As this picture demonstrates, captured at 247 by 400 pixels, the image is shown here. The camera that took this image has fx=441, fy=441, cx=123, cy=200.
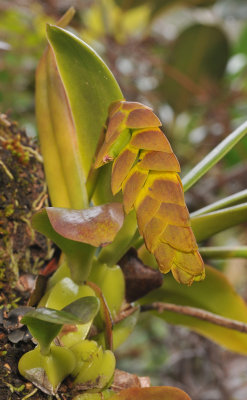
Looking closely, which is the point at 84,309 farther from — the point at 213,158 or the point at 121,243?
the point at 213,158

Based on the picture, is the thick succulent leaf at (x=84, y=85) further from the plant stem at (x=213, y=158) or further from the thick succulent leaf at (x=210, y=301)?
the thick succulent leaf at (x=210, y=301)

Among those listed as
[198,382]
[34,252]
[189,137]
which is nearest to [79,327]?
[34,252]

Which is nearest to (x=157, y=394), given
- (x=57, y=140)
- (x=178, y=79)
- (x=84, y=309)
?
(x=84, y=309)

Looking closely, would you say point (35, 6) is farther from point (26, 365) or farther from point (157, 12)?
point (26, 365)

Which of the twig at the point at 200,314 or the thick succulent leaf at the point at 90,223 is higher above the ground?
the thick succulent leaf at the point at 90,223

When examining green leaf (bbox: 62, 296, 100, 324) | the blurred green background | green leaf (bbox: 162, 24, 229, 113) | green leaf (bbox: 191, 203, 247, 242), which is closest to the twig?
green leaf (bbox: 191, 203, 247, 242)

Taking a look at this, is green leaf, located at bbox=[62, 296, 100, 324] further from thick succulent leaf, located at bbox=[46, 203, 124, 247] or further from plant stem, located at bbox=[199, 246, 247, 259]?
plant stem, located at bbox=[199, 246, 247, 259]

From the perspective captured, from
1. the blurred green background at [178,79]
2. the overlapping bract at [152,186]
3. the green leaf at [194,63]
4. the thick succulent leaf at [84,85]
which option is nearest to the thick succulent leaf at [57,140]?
the thick succulent leaf at [84,85]
